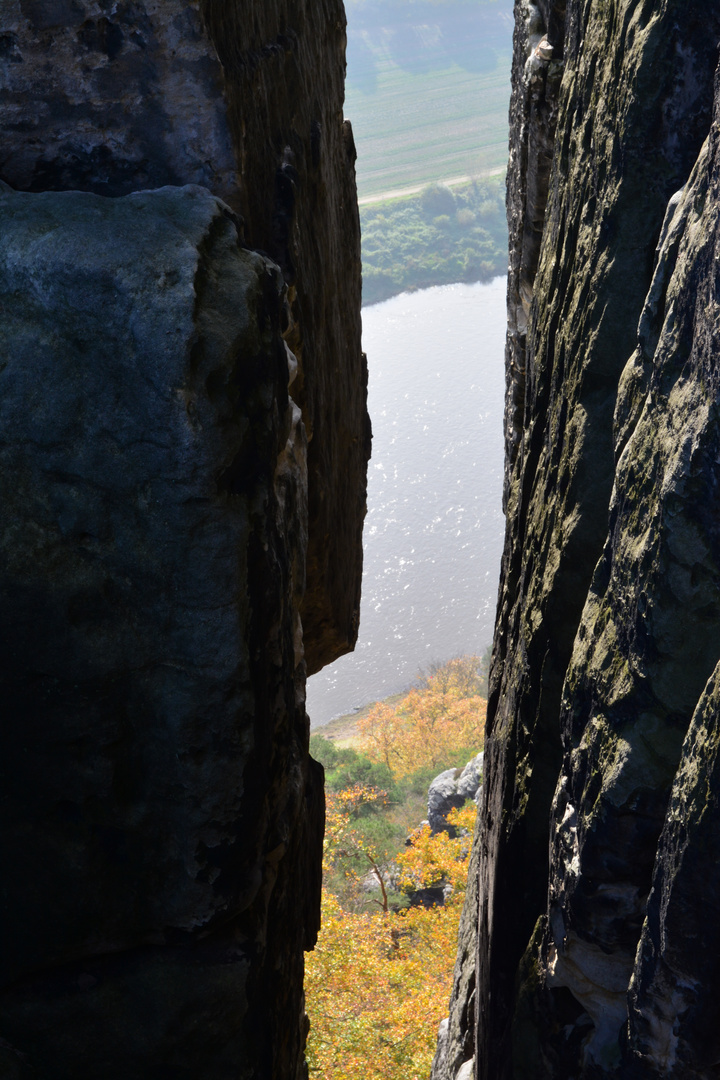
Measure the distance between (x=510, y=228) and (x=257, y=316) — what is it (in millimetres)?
3603

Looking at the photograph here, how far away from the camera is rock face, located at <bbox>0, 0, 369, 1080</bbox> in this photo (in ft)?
9.24

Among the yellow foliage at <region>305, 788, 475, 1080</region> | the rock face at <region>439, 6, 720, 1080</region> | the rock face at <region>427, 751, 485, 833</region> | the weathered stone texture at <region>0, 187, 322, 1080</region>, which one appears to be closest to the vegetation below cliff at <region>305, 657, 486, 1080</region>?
the yellow foliage at <region>305, 788, 475, 1080</region>

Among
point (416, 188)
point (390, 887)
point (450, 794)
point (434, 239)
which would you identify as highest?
point (416, 188)

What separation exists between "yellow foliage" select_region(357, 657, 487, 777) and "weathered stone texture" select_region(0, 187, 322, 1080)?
82.7 feet

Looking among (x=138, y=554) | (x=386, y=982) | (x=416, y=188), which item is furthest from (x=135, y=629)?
(x=416, y=188)

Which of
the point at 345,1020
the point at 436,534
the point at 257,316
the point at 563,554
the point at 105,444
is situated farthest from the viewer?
the point at 436,534

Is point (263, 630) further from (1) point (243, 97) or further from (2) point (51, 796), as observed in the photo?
(1) point (243, 97)

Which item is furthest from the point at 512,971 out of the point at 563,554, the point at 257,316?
the point at 257,316

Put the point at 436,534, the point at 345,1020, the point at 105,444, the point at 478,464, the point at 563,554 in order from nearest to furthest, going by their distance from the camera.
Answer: the point at 105,444 < the point at 563,554 < the point at 345,1020 < the point at 436,534 < the point at 478,464

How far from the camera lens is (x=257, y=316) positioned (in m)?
3.10

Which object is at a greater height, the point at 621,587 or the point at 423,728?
the point at 621,587

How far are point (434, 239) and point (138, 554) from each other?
59.5 metres

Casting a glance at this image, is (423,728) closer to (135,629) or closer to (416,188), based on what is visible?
(135,629)

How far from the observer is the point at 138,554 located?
2.91m
